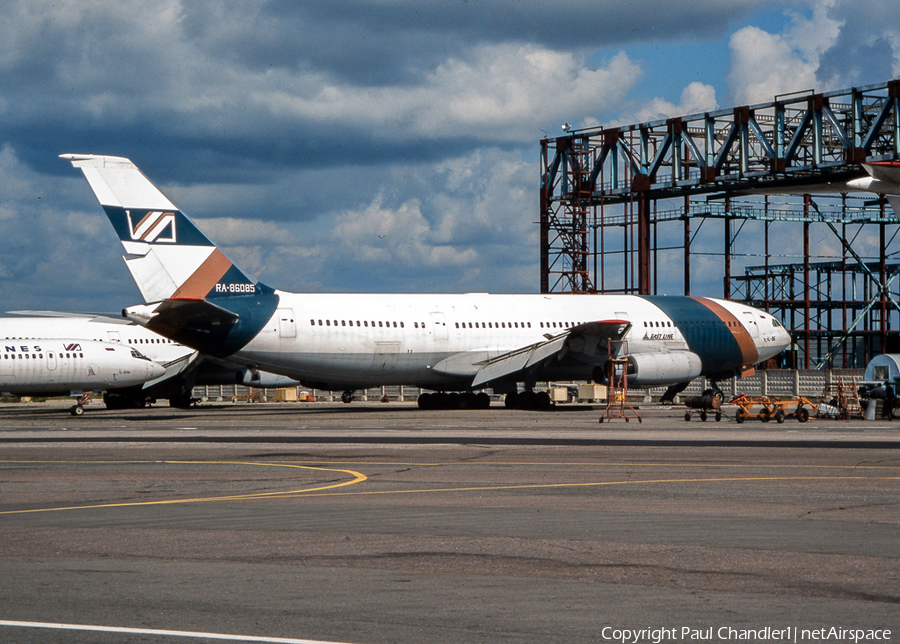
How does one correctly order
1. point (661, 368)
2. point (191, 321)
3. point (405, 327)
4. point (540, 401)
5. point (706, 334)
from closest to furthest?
1. point (191, 321)
2. point (405, 327)
3. point (661, 368)
4. point (540, 401)
5. point (706, 334)

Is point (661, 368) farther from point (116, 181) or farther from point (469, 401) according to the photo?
point (116, 181)

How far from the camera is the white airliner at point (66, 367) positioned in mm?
48781

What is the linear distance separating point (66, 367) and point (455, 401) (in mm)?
17682

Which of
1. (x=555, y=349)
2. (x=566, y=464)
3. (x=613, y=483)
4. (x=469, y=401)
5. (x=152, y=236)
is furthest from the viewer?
(x=469, y=401)

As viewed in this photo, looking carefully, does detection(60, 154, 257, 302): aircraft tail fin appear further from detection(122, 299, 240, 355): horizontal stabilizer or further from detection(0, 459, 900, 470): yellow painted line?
detection(0, 459, 900, 470): yellow painted line

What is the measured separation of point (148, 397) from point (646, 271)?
126 ft

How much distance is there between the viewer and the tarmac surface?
310 inches

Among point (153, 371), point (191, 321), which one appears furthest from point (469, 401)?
point (153, 371)

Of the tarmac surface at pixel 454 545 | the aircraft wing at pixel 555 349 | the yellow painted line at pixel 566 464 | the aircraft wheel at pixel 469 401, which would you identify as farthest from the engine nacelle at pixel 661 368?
the yellow painted line at pixel 566 464

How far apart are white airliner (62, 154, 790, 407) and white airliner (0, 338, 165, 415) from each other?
34.7 ft

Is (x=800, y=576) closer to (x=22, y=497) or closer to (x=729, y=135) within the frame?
(x=22, y=497)

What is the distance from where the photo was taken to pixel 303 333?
42562 millimetres

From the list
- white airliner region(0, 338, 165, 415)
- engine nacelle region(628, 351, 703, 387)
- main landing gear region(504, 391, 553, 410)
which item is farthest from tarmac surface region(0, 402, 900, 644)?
white airliner region(0, 338, 165, 415)

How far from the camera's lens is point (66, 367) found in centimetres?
4938
